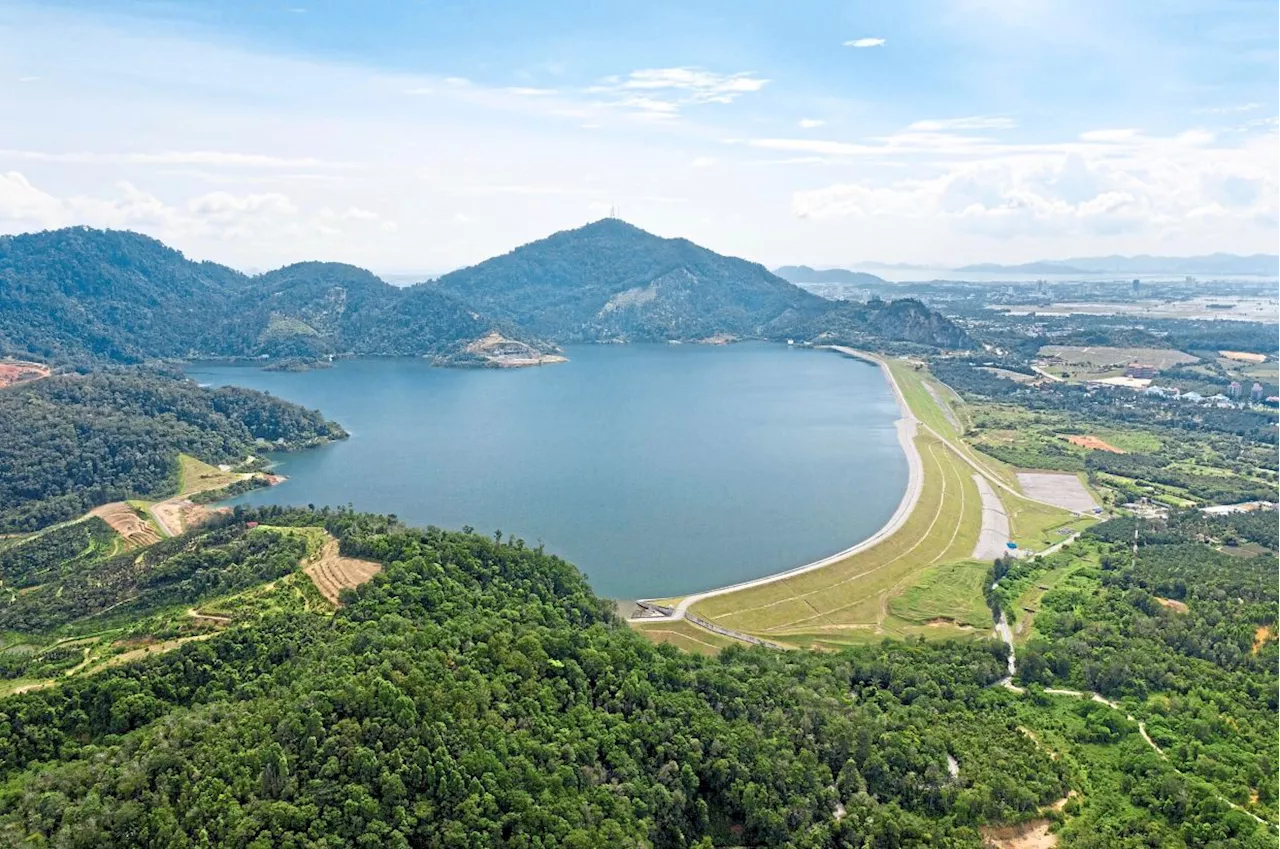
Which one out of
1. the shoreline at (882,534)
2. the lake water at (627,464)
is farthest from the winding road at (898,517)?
the lake water at (627,464)

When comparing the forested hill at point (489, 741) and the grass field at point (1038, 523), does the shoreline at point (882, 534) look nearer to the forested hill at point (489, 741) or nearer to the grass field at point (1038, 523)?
the grass field at point (1038, 523)

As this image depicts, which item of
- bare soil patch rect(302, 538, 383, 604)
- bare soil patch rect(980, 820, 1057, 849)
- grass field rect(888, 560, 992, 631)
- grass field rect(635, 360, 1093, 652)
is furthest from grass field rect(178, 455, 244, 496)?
bare soil patch rect(980, 820, 1057, 849)

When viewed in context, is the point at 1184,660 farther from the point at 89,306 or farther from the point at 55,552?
the point at 89,306

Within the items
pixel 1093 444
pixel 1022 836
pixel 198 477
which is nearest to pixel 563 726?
pixel 1022 836

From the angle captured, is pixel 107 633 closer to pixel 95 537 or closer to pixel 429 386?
pixel 95 537

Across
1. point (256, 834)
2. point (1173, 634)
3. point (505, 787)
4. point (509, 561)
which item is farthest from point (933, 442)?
point (256, 834)

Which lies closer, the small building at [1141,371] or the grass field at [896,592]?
the grass field at [896,592]

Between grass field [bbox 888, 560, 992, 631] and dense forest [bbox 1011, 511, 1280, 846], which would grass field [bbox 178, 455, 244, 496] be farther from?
dense forest [bbox 1011, 511, 1280, 846]
